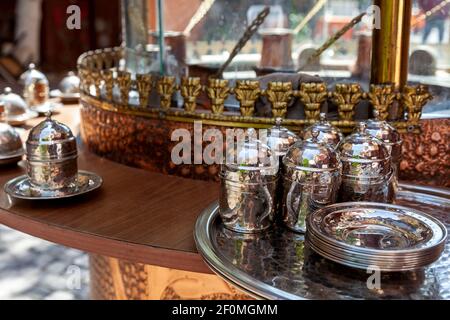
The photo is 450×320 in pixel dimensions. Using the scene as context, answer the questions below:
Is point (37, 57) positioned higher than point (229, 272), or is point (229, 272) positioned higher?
point (37, 57)

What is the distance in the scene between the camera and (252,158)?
0.93 meters

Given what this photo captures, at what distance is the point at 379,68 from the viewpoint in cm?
126

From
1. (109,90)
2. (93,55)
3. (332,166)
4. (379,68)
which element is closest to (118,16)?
(93,55)

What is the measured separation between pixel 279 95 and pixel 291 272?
488 mm

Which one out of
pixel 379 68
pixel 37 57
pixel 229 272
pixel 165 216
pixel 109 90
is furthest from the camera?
pixel 37 57

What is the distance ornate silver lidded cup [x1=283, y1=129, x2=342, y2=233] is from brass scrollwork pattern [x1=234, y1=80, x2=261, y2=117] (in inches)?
11.7

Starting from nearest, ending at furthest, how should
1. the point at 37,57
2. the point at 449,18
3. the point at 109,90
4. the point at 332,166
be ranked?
the point at 332,166 < the point at 109,90 < the point at 449,18 < the point at 37,57

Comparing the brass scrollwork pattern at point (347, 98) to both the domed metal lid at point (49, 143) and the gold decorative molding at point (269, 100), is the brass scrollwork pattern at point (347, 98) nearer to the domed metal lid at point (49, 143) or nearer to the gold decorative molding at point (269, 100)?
the gold decorative molding at point (269, 100)

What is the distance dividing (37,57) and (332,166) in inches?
187

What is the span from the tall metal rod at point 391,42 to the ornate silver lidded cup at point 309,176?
39 cm

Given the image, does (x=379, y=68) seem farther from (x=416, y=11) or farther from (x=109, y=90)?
(x=109, y=90)

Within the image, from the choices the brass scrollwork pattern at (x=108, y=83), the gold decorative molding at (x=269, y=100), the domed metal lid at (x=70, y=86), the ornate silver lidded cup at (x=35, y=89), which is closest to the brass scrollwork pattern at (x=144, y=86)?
the gold decorative molding at (x=269, y=100)

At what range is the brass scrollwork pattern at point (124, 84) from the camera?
140 cm

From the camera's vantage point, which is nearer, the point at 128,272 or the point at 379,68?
the point at 379,68
